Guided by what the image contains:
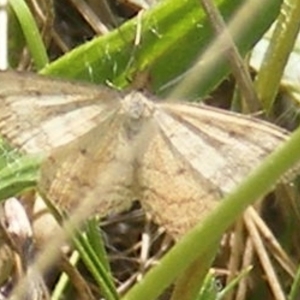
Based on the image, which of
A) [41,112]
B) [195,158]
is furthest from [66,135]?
[195,158]

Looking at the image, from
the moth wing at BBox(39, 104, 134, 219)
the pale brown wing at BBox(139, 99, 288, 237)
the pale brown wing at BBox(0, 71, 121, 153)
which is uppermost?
the pale brown wing at BBox(0, 71, 121, 153)

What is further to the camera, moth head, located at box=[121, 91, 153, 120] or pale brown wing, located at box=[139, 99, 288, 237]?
moth head, located at box=[121, 91, 153, 120]

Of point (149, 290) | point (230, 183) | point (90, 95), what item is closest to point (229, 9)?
point (90, 95)

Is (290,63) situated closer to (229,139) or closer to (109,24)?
(109,24)

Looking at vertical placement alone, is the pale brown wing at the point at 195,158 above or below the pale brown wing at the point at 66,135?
below

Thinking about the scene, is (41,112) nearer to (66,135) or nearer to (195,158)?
(66,135)

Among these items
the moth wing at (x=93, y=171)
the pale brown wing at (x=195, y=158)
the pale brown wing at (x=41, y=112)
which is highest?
the pale brown wing at (x=41, y=112)
